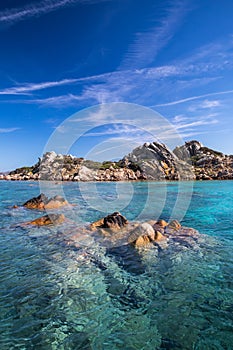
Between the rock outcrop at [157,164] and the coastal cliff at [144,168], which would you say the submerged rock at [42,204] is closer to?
the coastal cliff at [144,168]

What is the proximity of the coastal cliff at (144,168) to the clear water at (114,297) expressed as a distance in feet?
253

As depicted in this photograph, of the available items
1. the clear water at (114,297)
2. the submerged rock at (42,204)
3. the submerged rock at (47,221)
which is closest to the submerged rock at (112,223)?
the clear water at (114,297)

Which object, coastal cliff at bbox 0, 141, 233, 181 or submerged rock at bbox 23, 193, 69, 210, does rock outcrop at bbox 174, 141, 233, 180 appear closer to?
coastal cliff at bbox 0, 141, 233, 181

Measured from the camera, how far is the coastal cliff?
89.8m

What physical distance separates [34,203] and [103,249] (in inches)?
649

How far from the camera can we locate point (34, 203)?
83.2 feet

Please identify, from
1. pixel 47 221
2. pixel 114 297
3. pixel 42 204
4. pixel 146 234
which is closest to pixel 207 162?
pixel 42 204

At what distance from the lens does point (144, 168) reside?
10075cm

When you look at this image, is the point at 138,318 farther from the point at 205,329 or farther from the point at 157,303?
the point at 205,329

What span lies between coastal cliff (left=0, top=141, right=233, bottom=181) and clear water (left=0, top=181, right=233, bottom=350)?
7726 cm

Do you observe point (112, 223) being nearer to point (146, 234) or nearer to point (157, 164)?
point (146, 234)

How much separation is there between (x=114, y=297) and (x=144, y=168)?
94.8 metres

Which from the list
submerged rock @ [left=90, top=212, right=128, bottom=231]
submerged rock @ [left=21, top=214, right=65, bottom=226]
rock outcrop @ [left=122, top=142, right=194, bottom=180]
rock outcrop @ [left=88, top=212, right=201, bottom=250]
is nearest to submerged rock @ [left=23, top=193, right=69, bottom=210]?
submerged rock @ [left=21, top=214, right=65, bottom=226]

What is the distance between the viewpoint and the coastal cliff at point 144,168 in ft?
295
